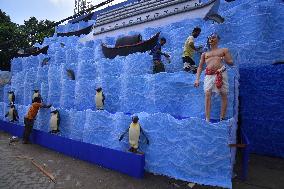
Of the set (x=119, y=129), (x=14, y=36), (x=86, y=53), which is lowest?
(x=119, y=129)

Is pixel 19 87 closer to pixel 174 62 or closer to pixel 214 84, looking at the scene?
pixel 174 62

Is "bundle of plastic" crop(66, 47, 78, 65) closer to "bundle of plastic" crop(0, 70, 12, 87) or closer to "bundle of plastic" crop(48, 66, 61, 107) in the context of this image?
"bundle of plastic" crop(48, 66, 61, 107)

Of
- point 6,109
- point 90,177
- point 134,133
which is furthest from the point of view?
point 6,109

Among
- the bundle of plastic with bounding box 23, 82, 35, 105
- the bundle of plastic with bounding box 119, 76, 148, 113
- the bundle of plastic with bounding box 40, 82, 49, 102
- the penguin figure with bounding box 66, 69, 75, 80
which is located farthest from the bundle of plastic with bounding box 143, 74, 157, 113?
the bundle of plastic with bounding box 23, 82, 35, 105

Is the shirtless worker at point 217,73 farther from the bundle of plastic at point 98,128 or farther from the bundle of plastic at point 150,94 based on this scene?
the bundle of plastic at point 98,128

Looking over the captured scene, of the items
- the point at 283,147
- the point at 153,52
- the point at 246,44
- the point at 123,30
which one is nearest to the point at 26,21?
the point at 123,30

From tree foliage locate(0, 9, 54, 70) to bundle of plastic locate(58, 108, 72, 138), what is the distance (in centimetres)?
1730

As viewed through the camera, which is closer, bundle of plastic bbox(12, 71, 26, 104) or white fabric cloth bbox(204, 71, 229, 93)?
white fabric cloth bbox(204, 71, 229, 93)

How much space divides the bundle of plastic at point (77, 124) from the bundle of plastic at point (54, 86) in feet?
12.9

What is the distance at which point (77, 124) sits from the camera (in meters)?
11.0

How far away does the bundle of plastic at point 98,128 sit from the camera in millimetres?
9633

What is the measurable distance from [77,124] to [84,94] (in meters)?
2.32

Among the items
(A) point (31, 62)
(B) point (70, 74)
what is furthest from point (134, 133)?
(A) point (31, 62)

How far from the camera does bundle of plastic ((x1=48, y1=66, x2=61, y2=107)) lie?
15.0 metres
